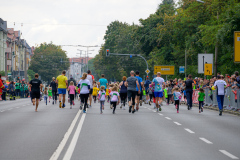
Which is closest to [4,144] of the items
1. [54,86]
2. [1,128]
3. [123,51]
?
[1,128]

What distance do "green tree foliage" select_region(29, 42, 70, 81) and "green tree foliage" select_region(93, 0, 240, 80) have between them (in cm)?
3836

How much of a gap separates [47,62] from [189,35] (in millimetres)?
80252

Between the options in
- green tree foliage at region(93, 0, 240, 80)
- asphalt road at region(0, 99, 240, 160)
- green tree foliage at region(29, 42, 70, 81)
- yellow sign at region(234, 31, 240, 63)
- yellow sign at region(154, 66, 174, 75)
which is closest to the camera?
asphalt road at region(0, 99, 240, 160)

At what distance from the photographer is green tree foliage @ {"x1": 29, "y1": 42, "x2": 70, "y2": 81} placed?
120 m

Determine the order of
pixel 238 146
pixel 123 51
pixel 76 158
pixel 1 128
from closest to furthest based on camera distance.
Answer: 1. pixel 76 158
2. pixel 238 146
3. pixel 1 128
4. pixel 123 51

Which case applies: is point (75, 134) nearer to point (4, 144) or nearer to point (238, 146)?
point (4, 144)

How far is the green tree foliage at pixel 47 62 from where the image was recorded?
120 meters

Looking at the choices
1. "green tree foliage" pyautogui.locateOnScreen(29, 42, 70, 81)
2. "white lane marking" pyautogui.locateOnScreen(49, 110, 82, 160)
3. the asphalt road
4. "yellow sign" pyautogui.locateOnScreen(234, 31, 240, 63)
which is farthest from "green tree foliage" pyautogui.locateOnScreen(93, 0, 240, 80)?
"green tree foliage" pyautogui.locateOnScreen(29, 42, 70, 81)

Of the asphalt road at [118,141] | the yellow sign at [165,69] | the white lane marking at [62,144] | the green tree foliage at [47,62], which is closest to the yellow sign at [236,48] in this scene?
the asphalt road at [118,141]

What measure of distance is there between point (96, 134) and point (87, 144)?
196 centimetres

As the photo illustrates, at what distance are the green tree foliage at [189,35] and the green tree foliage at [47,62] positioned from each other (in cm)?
3836

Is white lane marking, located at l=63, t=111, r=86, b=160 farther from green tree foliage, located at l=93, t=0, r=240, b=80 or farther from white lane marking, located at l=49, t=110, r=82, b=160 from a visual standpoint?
green tree foliage, located at l=93, t=0, r=240, b=80

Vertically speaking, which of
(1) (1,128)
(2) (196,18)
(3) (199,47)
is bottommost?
(1) (1,128)

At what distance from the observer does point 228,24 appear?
88.1ft
